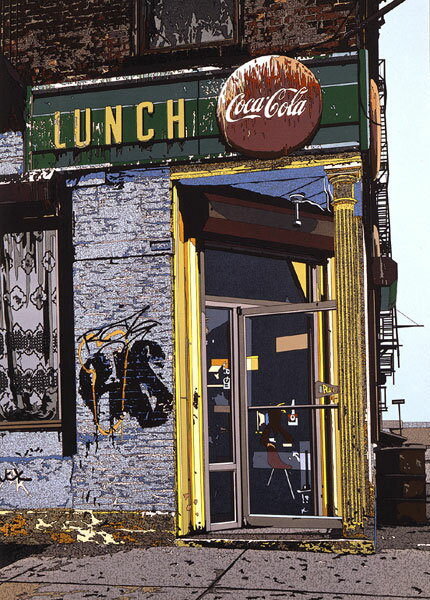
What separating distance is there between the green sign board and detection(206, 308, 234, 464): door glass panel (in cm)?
187

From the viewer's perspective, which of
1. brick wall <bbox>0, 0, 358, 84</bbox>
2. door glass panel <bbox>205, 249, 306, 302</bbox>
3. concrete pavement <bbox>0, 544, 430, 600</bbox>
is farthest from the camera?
door glass panel <bbox>205, 249, 306, 302</bbox>

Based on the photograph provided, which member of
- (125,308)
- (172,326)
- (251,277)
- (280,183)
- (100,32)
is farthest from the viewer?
(251,277)

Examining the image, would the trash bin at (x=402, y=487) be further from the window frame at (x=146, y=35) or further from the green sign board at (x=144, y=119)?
the window frame at (x=146, y=35)

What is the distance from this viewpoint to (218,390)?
28.1ft

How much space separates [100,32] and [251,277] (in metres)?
3.15

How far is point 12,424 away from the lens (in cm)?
824

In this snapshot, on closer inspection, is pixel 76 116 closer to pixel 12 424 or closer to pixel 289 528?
pixel 12 424

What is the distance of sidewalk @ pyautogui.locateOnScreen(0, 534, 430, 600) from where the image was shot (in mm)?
5789

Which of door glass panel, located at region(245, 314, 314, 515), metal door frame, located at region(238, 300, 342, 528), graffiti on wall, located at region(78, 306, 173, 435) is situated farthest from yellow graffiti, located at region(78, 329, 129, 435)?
door glass panel, located at region(245, 314, 314, 515)

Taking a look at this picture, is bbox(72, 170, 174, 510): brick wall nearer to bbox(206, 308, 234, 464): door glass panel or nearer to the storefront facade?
the storefront facade

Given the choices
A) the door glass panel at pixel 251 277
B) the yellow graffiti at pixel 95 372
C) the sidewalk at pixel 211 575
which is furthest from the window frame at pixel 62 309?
the door glass panel at pixel 251 277

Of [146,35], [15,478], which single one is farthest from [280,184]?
[15,478]

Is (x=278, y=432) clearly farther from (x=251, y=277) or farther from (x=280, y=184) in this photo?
(x=280, y=184)

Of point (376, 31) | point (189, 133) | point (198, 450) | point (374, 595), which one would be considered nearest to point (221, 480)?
point (198, 450)
